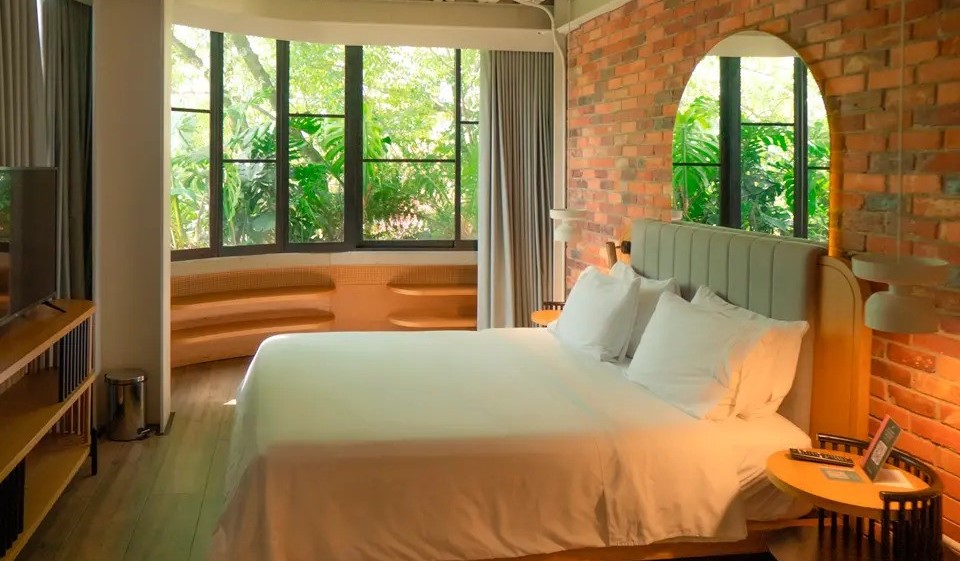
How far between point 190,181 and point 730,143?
402cm

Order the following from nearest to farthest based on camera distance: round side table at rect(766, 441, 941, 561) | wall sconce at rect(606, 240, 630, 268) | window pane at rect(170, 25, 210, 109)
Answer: round side table at rect(766, 441, 941, 561) < wall sconce at rect(606, 240, 630, 268) < window pane at rect(170, 25, 210, 109)

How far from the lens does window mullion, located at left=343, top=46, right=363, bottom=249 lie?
22.2 feet

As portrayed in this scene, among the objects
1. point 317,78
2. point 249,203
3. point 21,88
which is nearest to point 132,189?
point 21,88

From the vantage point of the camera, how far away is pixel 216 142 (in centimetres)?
638

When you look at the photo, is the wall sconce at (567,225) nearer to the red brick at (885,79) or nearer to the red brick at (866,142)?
the red brick at (866,142)

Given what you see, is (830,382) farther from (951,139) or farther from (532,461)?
(532,461)

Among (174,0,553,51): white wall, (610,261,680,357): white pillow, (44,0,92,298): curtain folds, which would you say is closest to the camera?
(610,261,680,357): white pillow

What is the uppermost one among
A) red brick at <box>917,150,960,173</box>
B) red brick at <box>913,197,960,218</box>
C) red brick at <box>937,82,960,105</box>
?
red brick at <box>937,82,960,105</box>

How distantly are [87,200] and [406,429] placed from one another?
9.49ft

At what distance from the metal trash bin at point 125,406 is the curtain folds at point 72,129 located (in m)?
0.57

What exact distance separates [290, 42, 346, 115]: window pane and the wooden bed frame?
4.53 metres

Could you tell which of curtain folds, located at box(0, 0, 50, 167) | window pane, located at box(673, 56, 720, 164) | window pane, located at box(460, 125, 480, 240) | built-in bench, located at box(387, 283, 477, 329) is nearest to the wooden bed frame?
window pane, located at box(673, 56, 720, 164)

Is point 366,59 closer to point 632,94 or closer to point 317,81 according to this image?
point 317,81

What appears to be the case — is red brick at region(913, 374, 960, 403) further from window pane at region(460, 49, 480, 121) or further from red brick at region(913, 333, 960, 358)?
window pane at region(460, 49, 480, 121)
